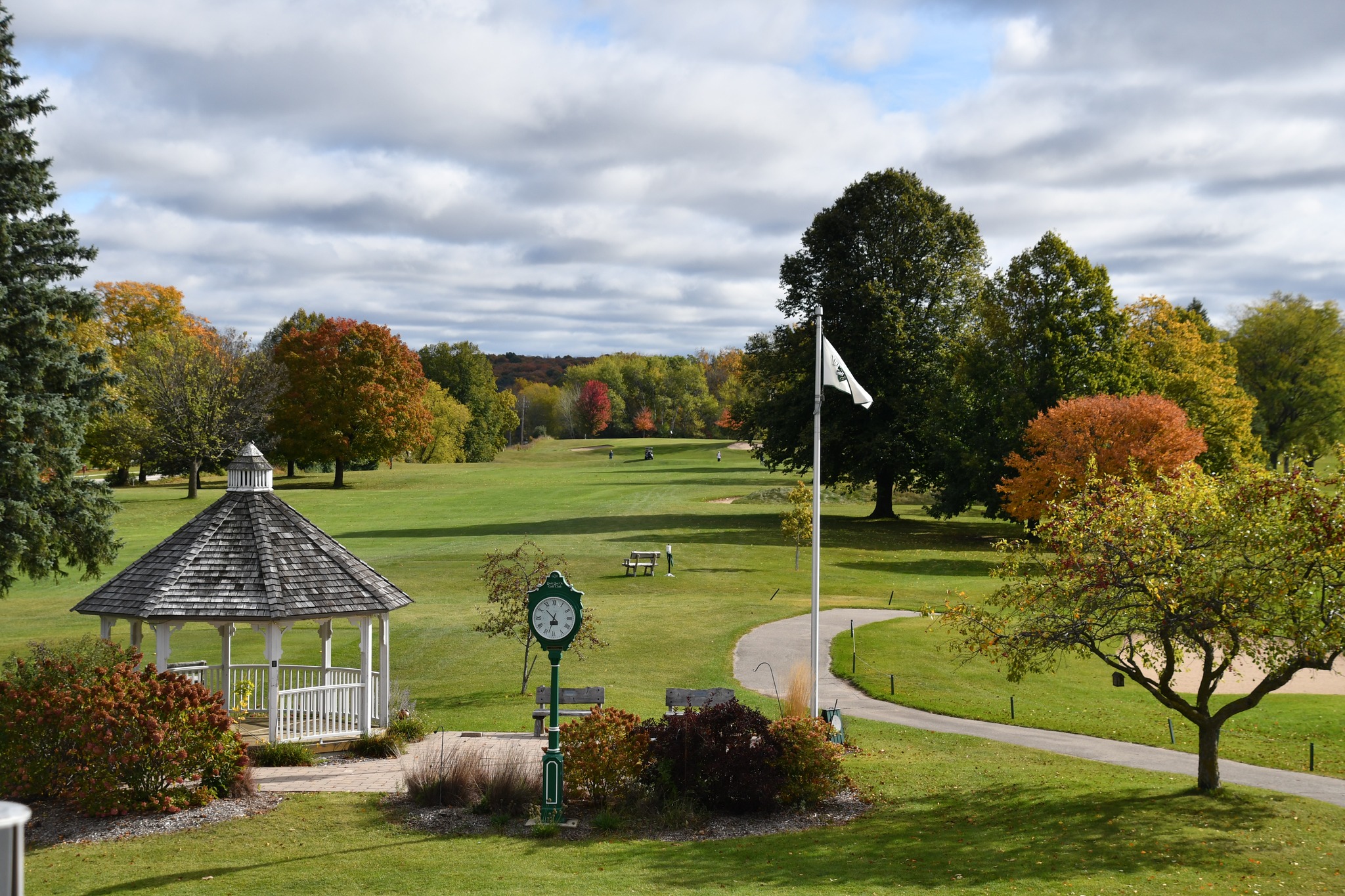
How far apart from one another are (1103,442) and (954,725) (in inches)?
841

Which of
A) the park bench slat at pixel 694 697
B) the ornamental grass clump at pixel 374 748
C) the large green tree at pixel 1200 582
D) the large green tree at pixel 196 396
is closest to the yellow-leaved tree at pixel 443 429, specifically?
the large green tree at pixel 196 396

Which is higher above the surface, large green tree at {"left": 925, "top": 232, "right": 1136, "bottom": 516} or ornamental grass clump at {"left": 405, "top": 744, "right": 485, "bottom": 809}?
large green tree at {"left": 925, "top": 232, "right": 1136, "bottom": 516}

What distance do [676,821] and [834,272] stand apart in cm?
4180

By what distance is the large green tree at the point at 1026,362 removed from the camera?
4741 cm

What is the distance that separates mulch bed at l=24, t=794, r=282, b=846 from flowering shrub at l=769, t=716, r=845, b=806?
7210 mm

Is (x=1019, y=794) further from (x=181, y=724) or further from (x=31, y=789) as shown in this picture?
(x=31, y=789)

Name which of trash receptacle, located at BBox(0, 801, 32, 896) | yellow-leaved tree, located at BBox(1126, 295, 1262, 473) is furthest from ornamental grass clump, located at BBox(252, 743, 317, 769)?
yellow-leaved tree, located at BBox(1126, 295, 1262, 473)

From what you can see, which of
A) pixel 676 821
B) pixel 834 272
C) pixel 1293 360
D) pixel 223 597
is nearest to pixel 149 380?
pixel 834 272

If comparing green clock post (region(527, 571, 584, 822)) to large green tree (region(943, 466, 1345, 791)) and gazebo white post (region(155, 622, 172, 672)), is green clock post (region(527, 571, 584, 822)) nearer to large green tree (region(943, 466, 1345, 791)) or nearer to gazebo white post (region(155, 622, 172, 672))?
large green tree (region(943, 466, 1345, 791))

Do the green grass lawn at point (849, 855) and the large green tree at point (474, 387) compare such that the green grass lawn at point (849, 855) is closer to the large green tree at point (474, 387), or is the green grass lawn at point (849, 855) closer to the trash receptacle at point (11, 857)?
the trash receptacle at point (11, 857)

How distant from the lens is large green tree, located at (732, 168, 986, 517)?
51375mm

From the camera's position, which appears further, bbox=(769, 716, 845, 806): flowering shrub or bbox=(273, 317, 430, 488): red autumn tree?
bbox=(273, 317, 430, 488): red autumn tree

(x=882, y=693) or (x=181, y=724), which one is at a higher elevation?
(x=181, y=724)

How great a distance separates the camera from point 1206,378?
51.8 m
